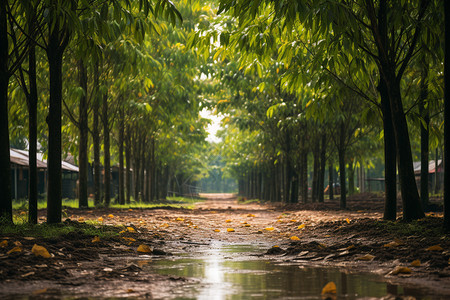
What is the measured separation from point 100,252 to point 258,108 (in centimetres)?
1634

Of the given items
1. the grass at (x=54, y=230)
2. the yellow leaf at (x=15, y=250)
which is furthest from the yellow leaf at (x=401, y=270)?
the grass at (x=54, y=230)

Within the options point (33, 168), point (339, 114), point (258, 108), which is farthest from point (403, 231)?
point (258, 108)

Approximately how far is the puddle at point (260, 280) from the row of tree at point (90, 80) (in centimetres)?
321

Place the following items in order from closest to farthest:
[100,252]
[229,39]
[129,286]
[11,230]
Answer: [129,286]
[100,252]
[11,230]
[229,39]

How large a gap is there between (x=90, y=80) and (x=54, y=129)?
8.34 metres

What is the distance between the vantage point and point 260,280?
16.2 feet

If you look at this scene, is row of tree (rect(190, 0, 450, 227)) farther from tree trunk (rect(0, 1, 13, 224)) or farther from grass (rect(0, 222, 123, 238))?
grass (rect(0, 222, 123, 238))

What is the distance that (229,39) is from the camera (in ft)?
28.8

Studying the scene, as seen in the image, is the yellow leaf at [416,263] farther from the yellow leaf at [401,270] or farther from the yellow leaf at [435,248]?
the yellow leaf at [435,248]

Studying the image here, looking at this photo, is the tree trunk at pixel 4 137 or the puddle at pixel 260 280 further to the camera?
the tree trunk at pixel 4 137

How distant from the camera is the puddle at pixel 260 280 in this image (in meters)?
4.19

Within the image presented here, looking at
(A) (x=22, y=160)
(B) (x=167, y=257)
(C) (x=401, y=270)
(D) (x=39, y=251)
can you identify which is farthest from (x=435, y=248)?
(A) (x=22, y=160)

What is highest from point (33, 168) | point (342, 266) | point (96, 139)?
point (96, 139)

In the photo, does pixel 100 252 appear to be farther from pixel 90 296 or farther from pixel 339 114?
pixel 339 114
